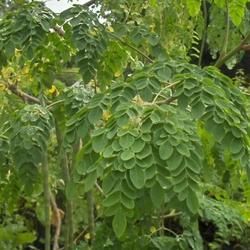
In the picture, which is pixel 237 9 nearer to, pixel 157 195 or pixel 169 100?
pixel 169 100

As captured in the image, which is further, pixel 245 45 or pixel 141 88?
pixel 245 45

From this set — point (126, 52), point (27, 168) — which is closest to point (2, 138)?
point (27, 168)

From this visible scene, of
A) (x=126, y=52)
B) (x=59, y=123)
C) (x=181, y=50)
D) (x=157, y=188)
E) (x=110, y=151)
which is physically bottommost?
(x=157, y=188)

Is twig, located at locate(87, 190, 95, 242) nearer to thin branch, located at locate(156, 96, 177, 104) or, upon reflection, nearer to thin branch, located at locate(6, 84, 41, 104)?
thin branch, located at locate(6, 84, 41, 104)

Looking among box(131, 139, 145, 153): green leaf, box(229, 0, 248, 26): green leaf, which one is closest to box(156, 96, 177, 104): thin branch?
box(131, 139, 145, 153): green leaf

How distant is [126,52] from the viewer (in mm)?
2936

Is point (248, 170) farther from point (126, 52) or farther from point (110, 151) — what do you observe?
point (126, 52)

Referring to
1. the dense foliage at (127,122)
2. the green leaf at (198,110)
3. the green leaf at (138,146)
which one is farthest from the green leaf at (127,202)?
the green leaf at (198,110)

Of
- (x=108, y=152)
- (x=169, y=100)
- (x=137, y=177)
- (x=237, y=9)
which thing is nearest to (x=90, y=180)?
(x=108, y=152)

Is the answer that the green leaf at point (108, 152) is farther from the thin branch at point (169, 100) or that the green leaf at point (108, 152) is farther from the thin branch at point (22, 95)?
the thin branch at point (22, 95)

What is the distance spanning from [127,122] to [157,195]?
10.1 inches

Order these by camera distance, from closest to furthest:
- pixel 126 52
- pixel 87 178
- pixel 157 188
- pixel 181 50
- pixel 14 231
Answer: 1. pixel 157 188
2. pixel 87 178
3. pixel 126 52
4. pixel 181 50
5. pixel 14 231

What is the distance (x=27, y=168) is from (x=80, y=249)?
2.82ft

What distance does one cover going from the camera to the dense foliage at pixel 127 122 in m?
1.91
